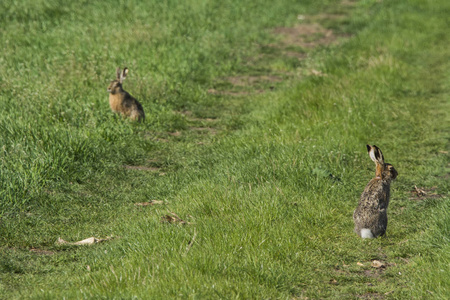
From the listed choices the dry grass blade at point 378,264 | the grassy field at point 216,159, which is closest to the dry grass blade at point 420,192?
the grassy field at point 216,159

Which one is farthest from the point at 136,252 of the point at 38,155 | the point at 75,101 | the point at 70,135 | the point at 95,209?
the point at 75,101

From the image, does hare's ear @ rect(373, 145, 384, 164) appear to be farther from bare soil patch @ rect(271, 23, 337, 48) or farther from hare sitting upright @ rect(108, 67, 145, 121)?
bare soil patch @ rect(271, 23, 337, 48)

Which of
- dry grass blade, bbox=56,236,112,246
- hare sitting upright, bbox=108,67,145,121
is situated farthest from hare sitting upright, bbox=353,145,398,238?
hare sitting upright, bbox=108,67,145,121

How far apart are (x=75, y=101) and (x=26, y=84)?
1.12m

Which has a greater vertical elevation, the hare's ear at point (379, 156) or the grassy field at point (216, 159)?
the hare's ear at point (379, 156)

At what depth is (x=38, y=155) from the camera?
7.52m

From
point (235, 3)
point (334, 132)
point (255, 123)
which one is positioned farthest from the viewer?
point (235, 3)

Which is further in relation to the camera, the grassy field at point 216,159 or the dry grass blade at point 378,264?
the dry grass blade at point 378,264

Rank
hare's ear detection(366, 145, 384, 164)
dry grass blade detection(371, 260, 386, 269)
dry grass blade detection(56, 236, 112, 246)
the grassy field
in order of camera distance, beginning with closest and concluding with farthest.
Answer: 1. the grassy field
2. dry grass blade detection(371, 260, 386, 269)
3. dry grass blade detection(56, 236, 112, 246)
4. hare's ear detection(366, 145, 384, 164)

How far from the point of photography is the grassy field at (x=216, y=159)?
5.26 metres

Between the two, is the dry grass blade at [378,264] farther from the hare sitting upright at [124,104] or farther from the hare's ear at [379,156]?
the hare sitting upright at [124,104]

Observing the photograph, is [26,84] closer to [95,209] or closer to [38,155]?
[38,155]

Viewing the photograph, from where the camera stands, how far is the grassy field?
5258 mm

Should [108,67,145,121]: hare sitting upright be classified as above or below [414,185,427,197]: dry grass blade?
above
